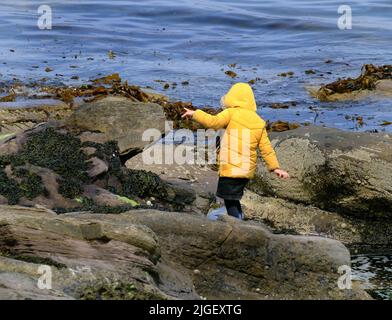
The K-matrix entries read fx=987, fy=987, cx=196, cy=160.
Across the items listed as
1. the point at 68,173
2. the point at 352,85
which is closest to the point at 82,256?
the point at 68,173

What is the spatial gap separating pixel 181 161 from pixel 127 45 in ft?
38.1

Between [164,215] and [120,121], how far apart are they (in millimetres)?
3723

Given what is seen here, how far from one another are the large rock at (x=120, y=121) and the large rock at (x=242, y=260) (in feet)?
11.5

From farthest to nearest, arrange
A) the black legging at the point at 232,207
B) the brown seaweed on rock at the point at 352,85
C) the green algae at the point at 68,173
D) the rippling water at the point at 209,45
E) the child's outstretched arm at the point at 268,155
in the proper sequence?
the rippling water at the point at 209,45, the brown seaweed on rock at the point at 352,85, the green algae at the point at 68,173, the black legging at the point at 232,207, the child's outstretched arm at the point at 268,155

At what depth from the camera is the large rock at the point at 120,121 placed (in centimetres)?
1090

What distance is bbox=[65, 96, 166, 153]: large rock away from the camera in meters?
10.9

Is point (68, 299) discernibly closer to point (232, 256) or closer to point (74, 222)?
point (74, 222)

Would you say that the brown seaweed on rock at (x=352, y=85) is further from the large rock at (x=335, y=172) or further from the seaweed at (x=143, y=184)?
the seaweed at (x=143, y=184)

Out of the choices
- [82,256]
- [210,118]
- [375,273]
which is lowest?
[375,273]

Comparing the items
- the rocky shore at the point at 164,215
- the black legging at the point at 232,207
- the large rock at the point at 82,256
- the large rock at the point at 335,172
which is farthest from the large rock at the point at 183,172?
the large rock at the point at 82,256

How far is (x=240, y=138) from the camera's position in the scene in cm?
854

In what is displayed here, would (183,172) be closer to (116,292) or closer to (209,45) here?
(116,292)

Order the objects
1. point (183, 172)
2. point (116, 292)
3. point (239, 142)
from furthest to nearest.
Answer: point (183, 172) → point (239, 142) → point (116, 292)

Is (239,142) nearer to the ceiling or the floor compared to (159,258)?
nearer to the ceiling
